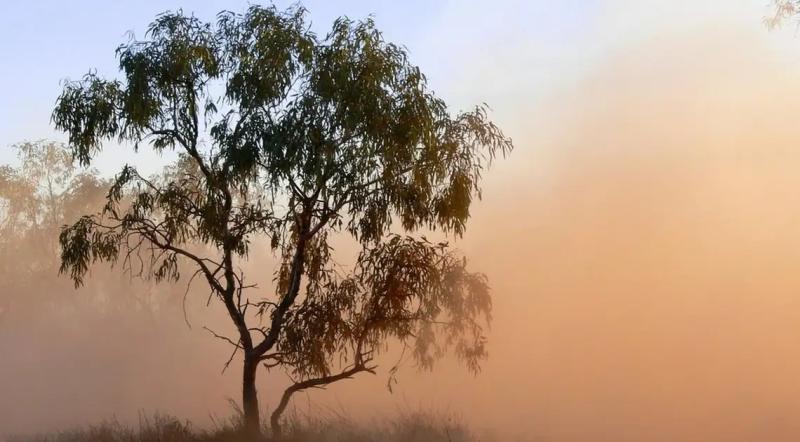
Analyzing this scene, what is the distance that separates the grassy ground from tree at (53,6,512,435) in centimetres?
76

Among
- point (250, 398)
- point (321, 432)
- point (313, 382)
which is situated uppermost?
point (313, 382)

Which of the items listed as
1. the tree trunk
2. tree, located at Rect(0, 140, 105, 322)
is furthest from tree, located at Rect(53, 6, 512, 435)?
tree, located at Rect(0, 140, 105, 322)

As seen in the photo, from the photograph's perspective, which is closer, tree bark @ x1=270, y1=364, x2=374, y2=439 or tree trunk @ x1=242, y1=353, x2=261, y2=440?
tree bark @ x1=270, y1=364, x2=374, y2=439

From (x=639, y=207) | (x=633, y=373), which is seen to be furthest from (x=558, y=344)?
(x=639, y=207)

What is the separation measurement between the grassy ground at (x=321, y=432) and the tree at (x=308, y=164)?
0.76 metres

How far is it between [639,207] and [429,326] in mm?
31858

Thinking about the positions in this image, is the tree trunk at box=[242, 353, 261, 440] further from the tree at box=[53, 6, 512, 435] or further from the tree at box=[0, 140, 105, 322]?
the tree at box=[0, 140, 105, 322]

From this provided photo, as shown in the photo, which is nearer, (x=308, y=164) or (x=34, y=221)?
(x=308, y=164)

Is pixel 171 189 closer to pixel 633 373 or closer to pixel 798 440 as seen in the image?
pixel 798 440

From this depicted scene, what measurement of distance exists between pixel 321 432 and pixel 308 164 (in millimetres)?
5371

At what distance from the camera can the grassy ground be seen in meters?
15.7

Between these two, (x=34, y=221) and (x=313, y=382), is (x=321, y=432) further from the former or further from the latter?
(x=34, y=221)

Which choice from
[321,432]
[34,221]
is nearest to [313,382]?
[321,432]

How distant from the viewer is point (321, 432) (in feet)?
52.5
